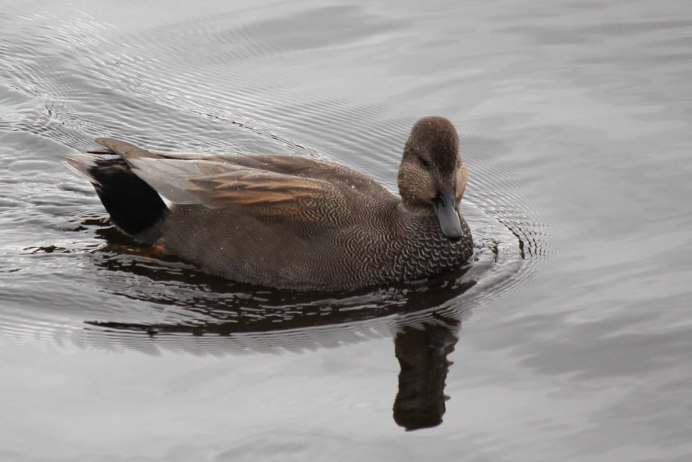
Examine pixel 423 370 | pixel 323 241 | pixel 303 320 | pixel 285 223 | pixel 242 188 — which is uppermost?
pixel 242 188

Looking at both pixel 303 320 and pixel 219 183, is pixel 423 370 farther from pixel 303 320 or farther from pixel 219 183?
pixel 219 183

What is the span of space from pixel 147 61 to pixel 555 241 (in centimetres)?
515

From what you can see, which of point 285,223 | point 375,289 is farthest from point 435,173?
point 285,223

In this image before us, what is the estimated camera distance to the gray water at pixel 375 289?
6.71 metres

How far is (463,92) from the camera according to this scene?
11.5m

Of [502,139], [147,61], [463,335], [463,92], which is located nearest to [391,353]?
[463,335]

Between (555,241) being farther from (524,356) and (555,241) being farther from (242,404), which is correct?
(242,404)

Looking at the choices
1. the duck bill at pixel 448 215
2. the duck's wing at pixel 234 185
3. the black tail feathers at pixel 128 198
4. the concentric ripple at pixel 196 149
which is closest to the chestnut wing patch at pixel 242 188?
the duck's wing at pixel 234 185

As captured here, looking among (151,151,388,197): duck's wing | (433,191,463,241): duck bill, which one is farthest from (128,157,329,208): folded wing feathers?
(433,191,463,241): duck bill

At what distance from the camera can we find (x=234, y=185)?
29.0ft

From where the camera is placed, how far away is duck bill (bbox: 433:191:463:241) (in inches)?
337

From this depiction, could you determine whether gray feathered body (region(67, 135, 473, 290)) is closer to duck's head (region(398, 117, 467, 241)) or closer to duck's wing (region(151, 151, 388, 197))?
duck's wing (region(151, 151, 388, 197))

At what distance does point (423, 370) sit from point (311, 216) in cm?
174

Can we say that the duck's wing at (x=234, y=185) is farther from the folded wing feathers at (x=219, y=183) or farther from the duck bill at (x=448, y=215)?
the duck bill at (x=448, y=215)
